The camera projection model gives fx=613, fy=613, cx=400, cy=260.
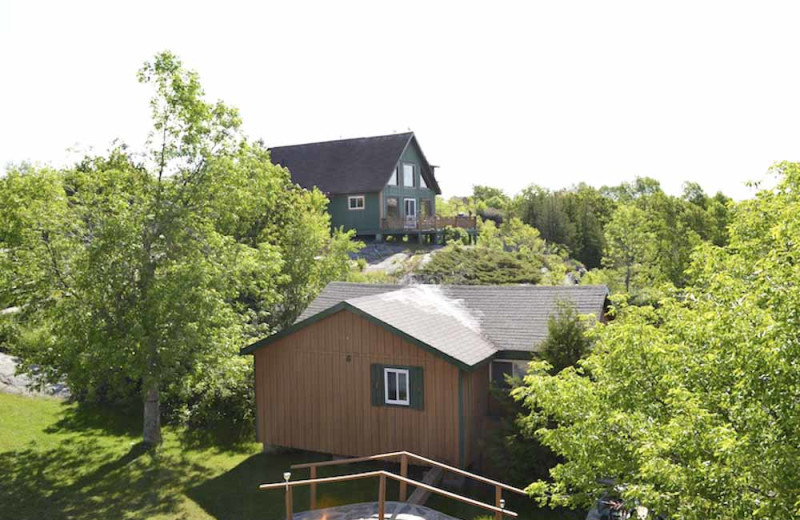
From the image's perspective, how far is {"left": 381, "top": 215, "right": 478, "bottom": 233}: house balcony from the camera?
4291 cm

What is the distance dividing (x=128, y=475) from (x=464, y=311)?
33.6 ft

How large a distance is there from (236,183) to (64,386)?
10.7 m

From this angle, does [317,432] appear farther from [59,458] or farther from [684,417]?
[684,417]

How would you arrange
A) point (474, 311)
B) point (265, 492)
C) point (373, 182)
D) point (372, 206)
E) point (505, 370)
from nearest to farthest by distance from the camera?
point (265, 492) < point (505, 370) < point (474, 311) < point (373, 182) < point (372, 206)

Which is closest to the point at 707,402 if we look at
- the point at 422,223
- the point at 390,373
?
the point at 390,373

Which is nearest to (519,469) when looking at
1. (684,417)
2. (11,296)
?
(684,417)

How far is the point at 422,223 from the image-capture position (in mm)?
44156

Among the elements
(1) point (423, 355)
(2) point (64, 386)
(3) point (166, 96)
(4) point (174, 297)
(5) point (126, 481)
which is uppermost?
(3) point (166, 96)

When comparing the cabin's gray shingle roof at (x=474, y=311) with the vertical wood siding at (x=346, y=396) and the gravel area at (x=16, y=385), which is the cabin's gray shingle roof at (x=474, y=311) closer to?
the vertical wood siding at (x=346, y=396)

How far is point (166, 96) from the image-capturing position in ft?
55.4

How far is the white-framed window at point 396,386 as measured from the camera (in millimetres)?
15500

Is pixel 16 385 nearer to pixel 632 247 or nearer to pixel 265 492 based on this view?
pixel 265 492

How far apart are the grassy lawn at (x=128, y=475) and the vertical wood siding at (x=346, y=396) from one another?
929mm

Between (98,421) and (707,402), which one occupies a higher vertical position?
(707,402)
